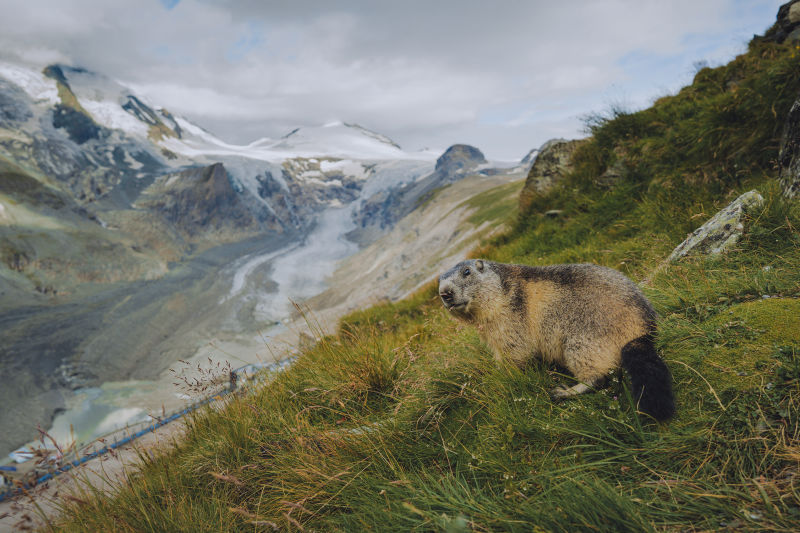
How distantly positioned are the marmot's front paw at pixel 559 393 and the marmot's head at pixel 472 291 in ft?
3.45

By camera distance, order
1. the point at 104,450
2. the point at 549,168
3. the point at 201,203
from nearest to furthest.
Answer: the point at 104,450 → the point at 549,168 → the point at 201,203

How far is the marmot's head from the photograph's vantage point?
390 cm

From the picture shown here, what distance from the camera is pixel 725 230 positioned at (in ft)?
15.5

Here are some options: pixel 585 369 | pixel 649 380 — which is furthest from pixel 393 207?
pixel 649 380

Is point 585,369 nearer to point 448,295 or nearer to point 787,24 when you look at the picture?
point 448,295

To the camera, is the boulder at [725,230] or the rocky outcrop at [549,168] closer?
the boulder at [725,230]

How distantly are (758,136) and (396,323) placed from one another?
9.98 meters

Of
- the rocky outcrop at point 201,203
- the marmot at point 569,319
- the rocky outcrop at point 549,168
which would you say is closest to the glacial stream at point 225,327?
the marmot at point 569,319

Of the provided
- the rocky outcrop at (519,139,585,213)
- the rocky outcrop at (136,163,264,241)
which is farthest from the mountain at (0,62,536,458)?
the rocky outcrop at (519,139,585,213)

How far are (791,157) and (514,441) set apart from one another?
21.5ft

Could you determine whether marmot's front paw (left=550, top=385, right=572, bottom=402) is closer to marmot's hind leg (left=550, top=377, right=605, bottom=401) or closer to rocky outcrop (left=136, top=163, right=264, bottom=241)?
marmot's hind leg (left=550, top=377, right=605, bottom=401)

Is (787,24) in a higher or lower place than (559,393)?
higher

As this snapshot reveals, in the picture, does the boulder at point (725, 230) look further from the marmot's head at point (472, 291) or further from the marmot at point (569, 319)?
the marmot's head at point (472, 291)

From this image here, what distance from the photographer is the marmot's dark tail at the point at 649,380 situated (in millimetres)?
2289
